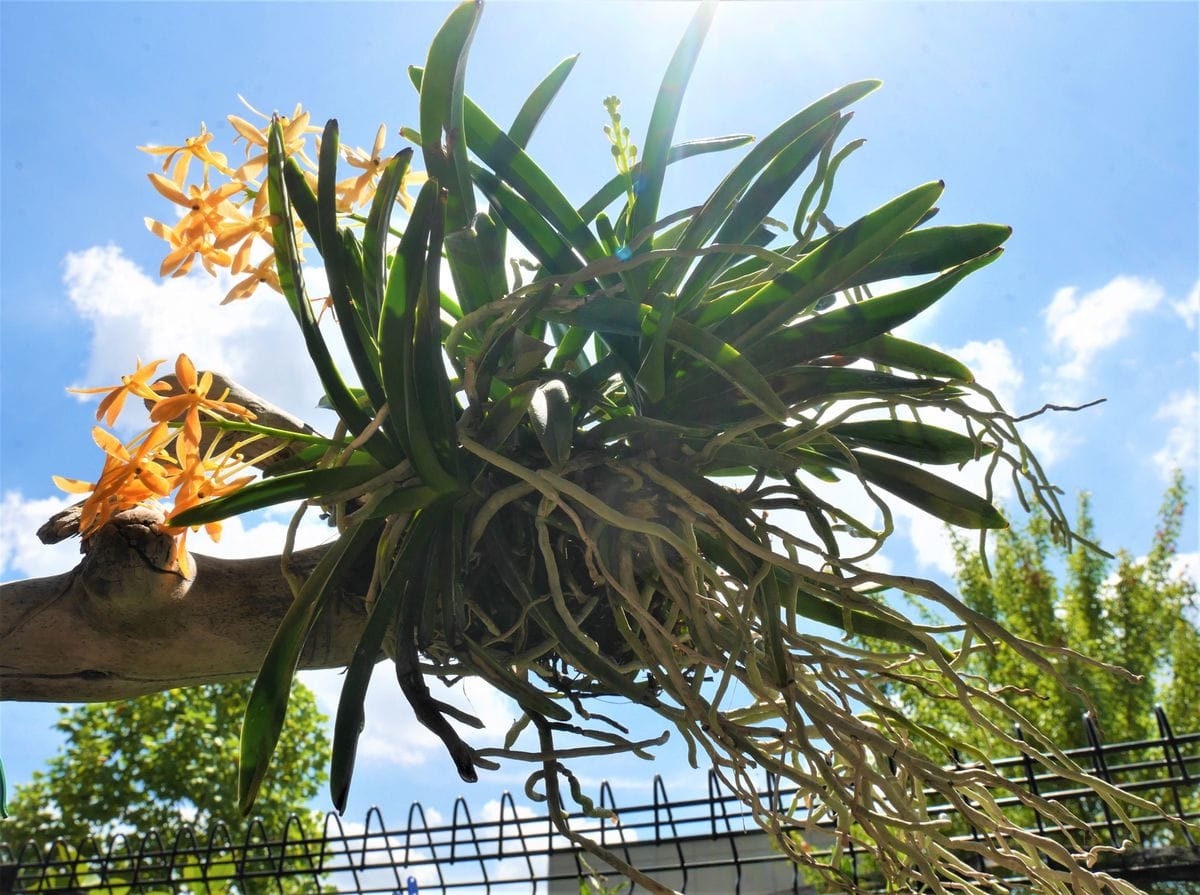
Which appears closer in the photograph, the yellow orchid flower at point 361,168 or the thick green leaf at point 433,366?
the thick green leaf at point 433,366

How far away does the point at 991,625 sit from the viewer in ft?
2.05

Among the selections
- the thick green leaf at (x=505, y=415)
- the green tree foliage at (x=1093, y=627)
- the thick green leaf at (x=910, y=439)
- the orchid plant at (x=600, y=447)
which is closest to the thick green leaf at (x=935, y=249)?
the orchid plant at (x=600, y=447)

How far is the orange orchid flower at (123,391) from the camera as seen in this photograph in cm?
65

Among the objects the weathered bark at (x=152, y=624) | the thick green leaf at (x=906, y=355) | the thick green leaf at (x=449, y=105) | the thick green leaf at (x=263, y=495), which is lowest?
the weathered bark at (x=152, y=624)

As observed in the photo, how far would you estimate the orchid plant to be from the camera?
1.99ft

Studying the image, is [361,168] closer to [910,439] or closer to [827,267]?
[827,267]

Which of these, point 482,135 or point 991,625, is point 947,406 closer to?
point 991,625

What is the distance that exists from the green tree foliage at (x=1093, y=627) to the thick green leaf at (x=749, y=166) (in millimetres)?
4244

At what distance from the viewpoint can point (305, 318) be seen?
66cm

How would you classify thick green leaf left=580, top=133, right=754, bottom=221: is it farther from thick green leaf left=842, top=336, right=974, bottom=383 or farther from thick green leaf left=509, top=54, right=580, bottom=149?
thick green leaf left=842, top=336, right=974, bottom=383

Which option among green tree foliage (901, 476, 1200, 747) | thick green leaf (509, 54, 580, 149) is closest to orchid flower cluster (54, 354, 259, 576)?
thick green leaf (509, 54, 580, 149)

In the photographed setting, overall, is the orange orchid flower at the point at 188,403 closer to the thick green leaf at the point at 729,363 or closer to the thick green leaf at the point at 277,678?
the thick green leaf at the point at 277,678

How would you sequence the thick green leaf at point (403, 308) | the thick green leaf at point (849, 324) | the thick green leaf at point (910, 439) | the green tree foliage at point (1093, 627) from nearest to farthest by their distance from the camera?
the thick green leaf at point (403, 308) → the thick green leaf at point (849, 324) → the thick green leaf at point (910, 439) → the green tree foliage at point (1093, 627)

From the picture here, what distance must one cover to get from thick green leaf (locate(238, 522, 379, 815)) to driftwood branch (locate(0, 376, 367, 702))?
80mm
